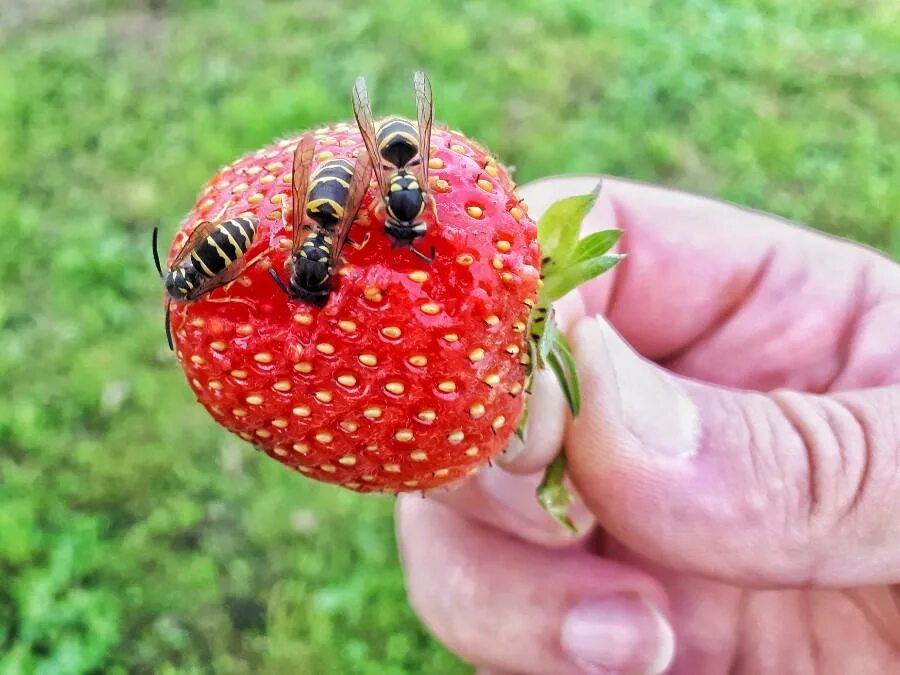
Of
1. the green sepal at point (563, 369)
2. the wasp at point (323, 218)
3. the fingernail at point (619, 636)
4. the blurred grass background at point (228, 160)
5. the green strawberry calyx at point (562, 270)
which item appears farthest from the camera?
the blurred grass background at point (228, 160)

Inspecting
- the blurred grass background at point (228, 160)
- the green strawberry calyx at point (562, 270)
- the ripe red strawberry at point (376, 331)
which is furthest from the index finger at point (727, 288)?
the blurred grass background at point (228, 160)

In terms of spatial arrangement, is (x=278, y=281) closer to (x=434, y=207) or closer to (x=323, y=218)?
(x=323, y=218)

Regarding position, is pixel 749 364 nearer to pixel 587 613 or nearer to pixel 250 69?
pixel 587 613

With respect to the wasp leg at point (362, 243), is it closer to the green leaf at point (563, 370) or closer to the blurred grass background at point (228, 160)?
the green leaf at point (563, 370)

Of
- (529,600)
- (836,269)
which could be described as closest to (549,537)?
(529,600)

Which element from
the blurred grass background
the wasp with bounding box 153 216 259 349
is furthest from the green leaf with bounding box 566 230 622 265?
the blurred grass background

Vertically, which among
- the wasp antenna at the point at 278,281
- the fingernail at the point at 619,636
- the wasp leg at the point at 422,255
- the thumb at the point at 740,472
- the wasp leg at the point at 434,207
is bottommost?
the fingernail at the point at 619,636

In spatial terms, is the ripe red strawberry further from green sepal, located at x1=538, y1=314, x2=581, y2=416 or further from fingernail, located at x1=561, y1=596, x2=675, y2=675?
fingernail, located at x1=561, y1=596, x2=675, y2=675

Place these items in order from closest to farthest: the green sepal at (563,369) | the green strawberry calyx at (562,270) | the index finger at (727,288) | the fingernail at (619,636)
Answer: the green strawberry calyx at (562,270) → the green sepal at (563,369) → the fingernail at (619,636) → the index finger at (727,288)
